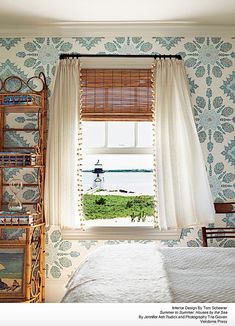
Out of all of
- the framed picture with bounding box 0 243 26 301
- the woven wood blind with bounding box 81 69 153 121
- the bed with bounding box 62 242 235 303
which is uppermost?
the woven wood blind with bounding box 81 69 153 121

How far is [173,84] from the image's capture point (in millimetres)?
3414

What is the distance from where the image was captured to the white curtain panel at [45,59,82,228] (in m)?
3.36

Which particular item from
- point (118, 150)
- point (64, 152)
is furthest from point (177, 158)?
point (64, 152)

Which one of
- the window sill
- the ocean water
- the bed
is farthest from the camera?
the ocean water

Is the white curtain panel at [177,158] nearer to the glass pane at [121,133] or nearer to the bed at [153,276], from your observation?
the glass pane at [121,133]

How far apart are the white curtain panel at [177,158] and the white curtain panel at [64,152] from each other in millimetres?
651

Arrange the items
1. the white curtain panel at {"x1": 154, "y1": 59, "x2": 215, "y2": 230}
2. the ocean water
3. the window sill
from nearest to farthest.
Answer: the white curtain panel at {"x1": 154, "y1": 59, "x2": 215, "y2": 230}, the window sill, the ocean water

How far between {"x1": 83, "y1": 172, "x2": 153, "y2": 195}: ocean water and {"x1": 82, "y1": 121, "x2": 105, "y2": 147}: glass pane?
0.85 ft

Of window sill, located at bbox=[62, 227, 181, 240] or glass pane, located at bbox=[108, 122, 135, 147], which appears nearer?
window sill, located at bbox=[62, 227, 181, 240]

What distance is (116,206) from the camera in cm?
356

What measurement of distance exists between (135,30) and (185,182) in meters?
1.33

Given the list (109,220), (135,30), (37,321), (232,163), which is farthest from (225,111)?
(37,321)

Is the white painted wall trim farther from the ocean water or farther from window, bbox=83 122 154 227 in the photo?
the ocean water

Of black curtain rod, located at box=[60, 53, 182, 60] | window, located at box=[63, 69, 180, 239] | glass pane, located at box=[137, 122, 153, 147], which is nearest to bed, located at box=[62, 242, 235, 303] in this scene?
window, located at box=[63, 69, 180, 239]
